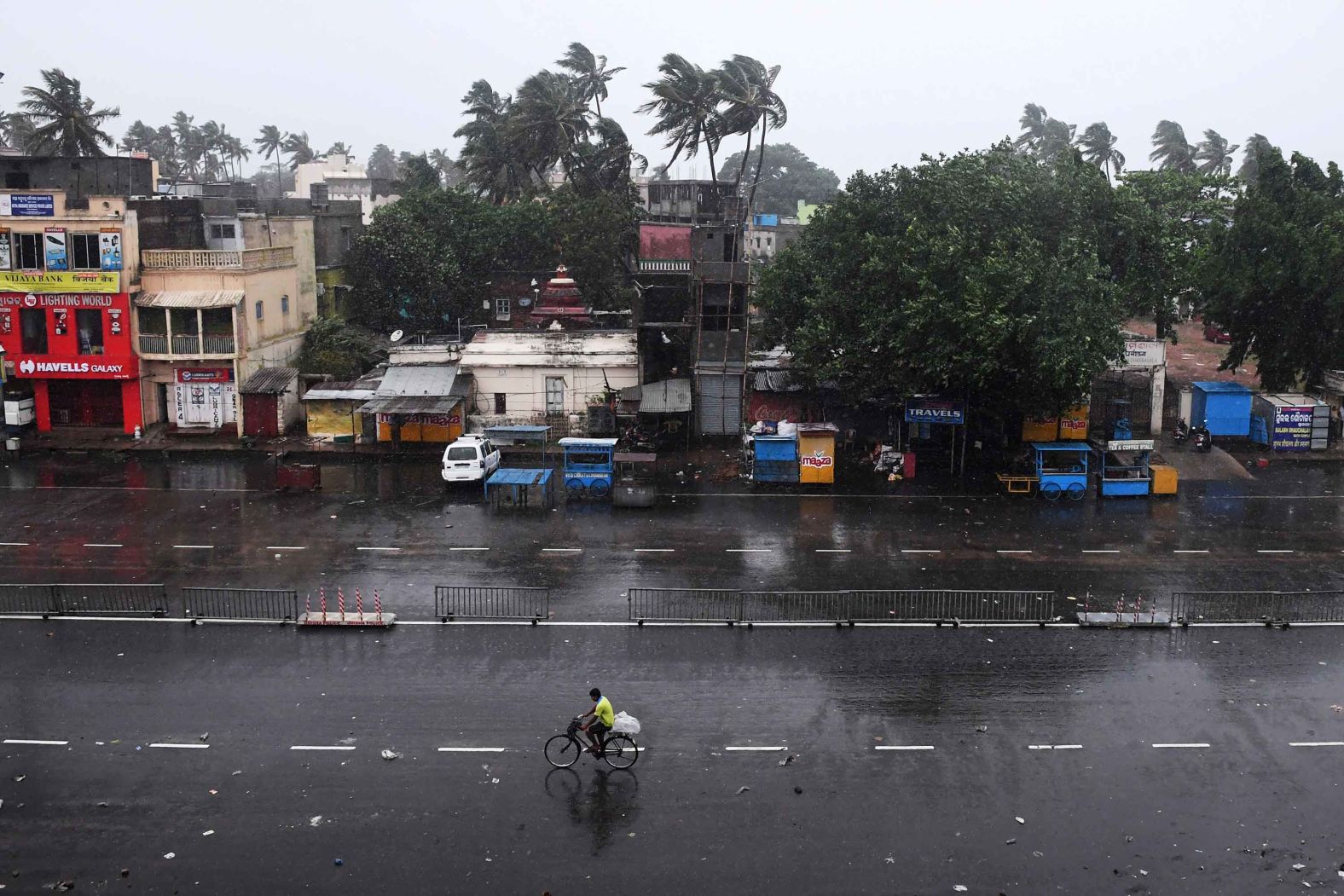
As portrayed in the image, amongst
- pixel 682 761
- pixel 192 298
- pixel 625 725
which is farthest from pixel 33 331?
pixel 682 761

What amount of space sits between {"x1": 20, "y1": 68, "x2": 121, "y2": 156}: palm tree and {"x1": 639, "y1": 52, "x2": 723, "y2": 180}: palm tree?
1259 inches

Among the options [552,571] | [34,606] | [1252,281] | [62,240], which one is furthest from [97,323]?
[1252,281]

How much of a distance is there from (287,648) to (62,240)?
87.6 ft

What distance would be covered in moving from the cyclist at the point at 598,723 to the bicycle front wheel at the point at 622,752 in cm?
21

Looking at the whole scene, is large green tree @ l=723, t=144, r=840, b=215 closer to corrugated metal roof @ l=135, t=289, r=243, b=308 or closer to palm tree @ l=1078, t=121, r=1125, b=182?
palm tree @ l=1078, t=121, r=1125, b=182

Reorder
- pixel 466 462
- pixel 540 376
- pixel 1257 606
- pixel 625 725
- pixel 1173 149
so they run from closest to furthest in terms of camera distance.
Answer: pixel 625 725 < pixel 1257 606 < pixel 466 462 < pixel 540 376 < pixel 1173 149

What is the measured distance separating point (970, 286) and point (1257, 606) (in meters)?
13.3

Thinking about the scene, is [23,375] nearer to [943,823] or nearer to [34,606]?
[34,606]

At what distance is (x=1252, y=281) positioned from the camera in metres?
43.7

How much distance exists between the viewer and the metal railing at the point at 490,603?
24688mm

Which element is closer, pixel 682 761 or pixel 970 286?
pixel 682 761

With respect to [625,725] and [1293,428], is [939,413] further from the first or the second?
[625,725]

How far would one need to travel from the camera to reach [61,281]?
4231cm

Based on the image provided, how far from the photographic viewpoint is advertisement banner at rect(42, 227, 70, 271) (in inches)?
1656
